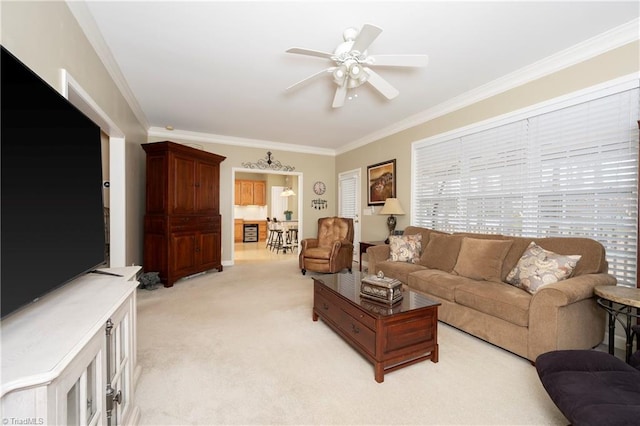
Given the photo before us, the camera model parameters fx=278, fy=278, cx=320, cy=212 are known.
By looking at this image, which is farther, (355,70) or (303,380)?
(355,70)

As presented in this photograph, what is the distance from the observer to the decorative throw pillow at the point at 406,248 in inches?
144

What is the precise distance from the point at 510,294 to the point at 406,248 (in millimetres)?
1491

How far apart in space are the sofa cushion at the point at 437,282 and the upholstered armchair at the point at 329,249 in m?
1.74

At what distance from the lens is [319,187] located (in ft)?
21.8

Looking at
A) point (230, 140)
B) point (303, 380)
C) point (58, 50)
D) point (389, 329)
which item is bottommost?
point (303, 380)

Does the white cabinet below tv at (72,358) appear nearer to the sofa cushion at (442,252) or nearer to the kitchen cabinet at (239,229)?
the sofa cushion at (442,252)

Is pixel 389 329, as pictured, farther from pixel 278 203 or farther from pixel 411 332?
pixel 278 203

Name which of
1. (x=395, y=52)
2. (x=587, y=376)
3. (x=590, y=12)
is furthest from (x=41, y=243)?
(x=590, y=12)

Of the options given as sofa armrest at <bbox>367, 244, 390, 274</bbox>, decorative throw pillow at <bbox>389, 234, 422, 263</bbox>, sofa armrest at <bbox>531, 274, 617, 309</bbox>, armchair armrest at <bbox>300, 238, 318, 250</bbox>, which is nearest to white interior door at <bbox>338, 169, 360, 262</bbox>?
armchair armrest at <bbox>300, 238, 318, 250</bbox>

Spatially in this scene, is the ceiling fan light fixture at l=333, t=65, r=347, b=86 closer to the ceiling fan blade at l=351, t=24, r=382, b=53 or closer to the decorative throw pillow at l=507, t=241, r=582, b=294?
the ceiling fan blade at l=351, t=24, r=382, b=53

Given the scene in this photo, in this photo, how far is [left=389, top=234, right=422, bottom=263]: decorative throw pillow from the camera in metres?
3.66

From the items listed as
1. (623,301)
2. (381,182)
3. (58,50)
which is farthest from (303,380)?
(381,182)

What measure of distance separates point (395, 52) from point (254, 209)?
8.26 meters

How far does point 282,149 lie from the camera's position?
618 centimetres
